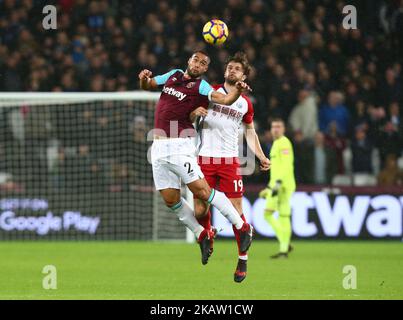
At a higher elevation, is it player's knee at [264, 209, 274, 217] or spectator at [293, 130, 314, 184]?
spectator at [293, 130, 314, 184]

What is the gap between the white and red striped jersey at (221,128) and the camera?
11414 millimetres

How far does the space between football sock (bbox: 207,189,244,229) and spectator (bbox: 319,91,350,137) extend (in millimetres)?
8646

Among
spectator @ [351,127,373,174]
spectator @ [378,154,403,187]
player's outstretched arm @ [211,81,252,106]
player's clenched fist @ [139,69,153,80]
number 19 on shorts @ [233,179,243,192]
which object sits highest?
player's clenched fist @ [139,69,153,80]

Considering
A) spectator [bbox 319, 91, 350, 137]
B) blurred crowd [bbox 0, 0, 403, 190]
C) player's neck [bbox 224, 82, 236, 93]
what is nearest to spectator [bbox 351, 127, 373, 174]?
blurred crowd [bbox 0, 0, 403, 190]

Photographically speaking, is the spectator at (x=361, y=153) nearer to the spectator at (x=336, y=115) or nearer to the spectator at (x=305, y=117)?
the spectator at (x=336, y=115)

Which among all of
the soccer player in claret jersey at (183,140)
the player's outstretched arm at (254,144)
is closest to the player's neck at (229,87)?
the soccer player in claret jersey at (183,140)

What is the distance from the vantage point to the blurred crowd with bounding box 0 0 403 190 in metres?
18.9

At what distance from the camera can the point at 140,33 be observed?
20375 mm

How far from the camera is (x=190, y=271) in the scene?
1268cm

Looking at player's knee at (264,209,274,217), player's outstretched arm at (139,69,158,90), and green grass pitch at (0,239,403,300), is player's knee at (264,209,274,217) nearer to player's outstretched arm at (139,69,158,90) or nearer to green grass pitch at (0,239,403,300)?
green grass pitch at (0,239,403,300)

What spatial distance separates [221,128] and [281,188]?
3933mm

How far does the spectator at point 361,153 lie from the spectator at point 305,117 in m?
0.84
